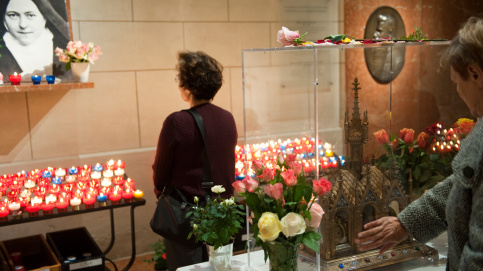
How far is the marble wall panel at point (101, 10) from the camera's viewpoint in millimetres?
4793

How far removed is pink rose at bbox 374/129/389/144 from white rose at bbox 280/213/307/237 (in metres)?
0.50

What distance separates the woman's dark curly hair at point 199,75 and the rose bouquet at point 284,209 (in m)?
1.45

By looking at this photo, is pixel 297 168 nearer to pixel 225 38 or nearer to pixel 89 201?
pixel 89 201

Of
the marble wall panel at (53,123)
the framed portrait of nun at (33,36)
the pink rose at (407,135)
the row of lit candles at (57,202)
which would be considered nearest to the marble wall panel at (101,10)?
the framed portrait of nun at (33,36)

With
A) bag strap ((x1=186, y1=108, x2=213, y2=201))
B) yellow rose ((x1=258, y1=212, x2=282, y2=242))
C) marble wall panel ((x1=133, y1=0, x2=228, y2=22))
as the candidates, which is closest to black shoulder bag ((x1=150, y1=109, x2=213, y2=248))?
bag strap ((x1=186, y1=108, x2=213, y2=201))

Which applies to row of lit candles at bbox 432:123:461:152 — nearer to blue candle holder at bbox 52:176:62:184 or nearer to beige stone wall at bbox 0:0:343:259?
blue candle holder at bbox 52:176:62:184

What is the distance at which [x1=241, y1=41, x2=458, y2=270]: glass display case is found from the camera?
1.98 meters

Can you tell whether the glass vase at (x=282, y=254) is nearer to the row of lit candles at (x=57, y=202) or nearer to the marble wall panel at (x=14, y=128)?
the row of lit candles at (x=57, y=202)

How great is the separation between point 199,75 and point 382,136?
Answer: 1.45 m

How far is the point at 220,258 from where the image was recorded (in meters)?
2.18

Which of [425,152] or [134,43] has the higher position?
[134,43]

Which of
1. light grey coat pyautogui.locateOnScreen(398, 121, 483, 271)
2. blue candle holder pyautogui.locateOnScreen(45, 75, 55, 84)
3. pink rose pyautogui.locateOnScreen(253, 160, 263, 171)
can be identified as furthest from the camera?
blue candle holder pyautogui.locateOnScreen(45, 75, 55, 84)

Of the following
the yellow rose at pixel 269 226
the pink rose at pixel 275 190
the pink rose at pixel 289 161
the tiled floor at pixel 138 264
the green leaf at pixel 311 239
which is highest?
the pink rose at pixel 289 161

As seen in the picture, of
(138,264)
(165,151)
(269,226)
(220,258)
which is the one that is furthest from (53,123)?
(269,226)
